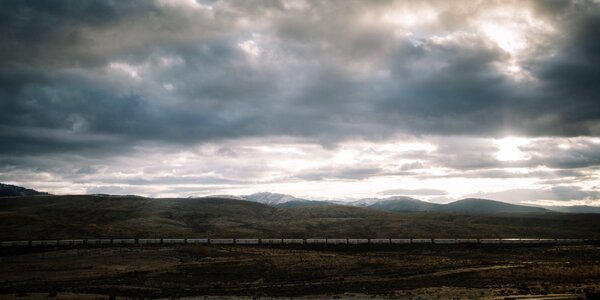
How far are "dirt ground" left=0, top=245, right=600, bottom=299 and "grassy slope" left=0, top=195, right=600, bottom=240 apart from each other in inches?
1476

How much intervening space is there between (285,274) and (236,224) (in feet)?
319

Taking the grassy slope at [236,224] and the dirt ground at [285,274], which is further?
the grassy slope at [236,224]

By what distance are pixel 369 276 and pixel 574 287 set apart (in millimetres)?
17107

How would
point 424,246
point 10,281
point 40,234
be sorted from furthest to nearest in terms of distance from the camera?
point 40,234 < point 424,246 < point 10,281

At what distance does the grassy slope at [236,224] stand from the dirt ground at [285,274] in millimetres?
37494

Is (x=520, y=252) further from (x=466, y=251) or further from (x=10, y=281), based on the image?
(x=10, y=281)

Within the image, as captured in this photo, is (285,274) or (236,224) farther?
(236,224)

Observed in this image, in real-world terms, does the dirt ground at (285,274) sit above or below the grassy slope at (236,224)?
below

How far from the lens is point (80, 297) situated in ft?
98.1

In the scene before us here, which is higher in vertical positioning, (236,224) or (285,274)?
(236,224)

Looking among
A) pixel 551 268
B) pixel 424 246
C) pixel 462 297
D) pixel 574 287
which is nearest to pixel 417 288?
pixel 462 297

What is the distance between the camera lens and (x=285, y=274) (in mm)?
44219

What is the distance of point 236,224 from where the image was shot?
13888 cm

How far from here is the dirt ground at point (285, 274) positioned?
1297 inches
